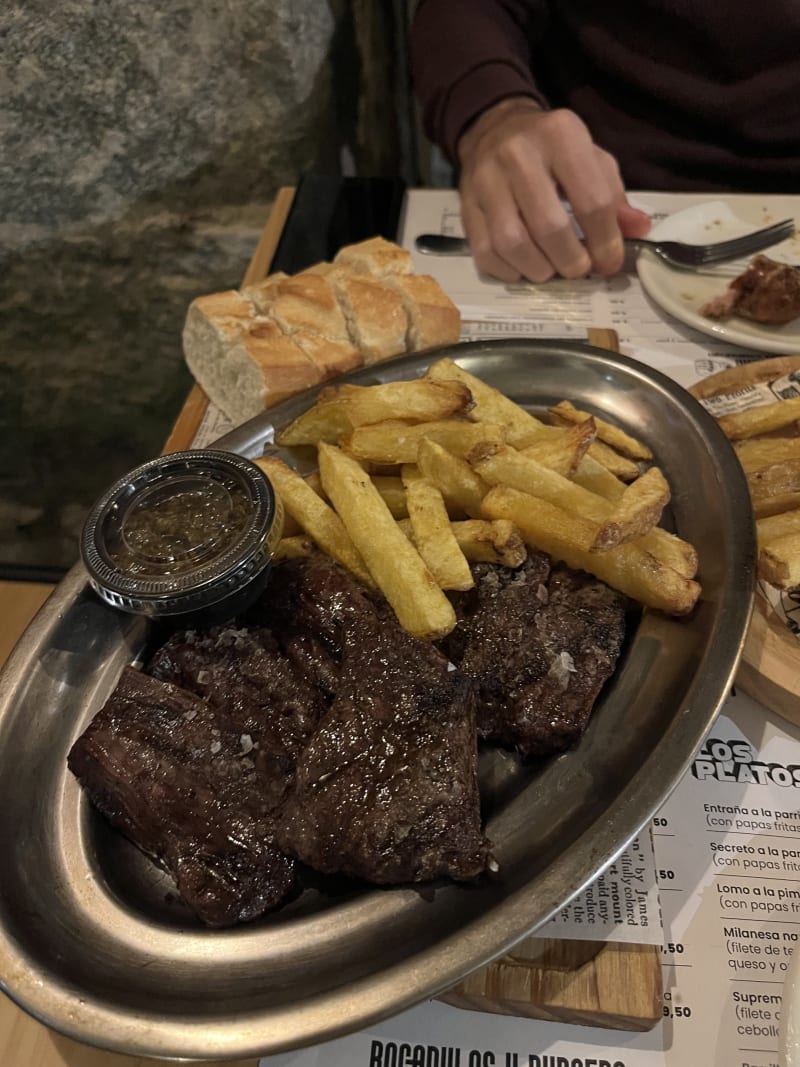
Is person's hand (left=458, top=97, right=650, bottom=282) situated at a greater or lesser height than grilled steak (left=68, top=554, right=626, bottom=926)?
greater

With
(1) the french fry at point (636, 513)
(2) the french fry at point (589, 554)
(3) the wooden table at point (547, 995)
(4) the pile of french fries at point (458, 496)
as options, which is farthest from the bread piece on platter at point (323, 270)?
(3) the wooden table at point (547, 995)

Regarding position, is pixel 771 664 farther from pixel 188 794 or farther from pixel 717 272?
pixel 717 272

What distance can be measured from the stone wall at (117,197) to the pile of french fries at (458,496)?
867mm

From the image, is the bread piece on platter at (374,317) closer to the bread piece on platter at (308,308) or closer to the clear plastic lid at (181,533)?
the bread piece on platter at (308,308)

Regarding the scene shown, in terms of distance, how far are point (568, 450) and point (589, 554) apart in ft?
0.77

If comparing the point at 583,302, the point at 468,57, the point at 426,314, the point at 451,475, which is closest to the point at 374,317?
the point at 426,314

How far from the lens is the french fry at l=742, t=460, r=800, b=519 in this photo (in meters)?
1.61

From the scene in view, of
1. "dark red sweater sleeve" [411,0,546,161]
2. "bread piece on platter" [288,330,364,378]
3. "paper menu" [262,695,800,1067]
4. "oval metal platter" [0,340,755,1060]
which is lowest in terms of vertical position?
"paper menu" [262,695,800,1067]

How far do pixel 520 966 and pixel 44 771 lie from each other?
869mm

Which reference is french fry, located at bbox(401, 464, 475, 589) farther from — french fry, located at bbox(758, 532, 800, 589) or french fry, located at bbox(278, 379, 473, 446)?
french fry, located at bbox(758, 532, 800, 589)

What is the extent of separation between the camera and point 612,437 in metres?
1.73

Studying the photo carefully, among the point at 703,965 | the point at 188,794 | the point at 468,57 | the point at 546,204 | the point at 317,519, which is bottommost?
the point at 703,965

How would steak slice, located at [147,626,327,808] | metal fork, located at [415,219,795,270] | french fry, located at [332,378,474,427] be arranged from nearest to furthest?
steak slice, located at [147,626,327,808], french fry, located at [332,378,474,427], metal fork, located at [415,219,795,270]

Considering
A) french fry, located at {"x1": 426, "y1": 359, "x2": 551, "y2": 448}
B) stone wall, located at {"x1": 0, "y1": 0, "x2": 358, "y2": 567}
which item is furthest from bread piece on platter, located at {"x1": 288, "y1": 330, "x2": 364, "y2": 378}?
stone wall, located at {"x1": 0, "y1": 0, "x2": 358, "y2": 567}
